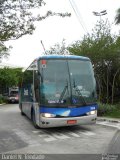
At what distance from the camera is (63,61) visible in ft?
46.7

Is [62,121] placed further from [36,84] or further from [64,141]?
[36,84]

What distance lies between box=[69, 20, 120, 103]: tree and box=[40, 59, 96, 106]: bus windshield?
863 cm

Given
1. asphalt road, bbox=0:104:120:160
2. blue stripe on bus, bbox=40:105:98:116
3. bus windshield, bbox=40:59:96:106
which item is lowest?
asphalt road, bbox=0:104:120:160

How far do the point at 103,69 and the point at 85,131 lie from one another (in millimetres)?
11335

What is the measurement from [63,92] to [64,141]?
2.57m

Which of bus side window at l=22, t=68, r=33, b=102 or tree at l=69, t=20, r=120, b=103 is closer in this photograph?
bus side window at l=22, t=68, r=33, b=102

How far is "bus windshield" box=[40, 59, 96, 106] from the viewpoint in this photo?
13.6 meters

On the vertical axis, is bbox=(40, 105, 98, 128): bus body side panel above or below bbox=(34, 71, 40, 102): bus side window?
below

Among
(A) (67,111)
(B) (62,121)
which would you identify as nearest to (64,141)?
(B) (62,121)

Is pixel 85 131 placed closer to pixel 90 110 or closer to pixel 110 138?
pixel 90 110

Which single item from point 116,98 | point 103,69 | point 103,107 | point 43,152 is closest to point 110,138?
point 43,152

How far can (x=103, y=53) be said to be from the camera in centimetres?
2273

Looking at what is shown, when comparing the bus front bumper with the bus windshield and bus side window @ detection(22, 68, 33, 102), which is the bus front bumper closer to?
the bus windshield

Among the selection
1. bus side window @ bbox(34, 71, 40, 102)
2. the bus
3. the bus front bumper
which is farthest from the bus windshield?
the bus front bumper
